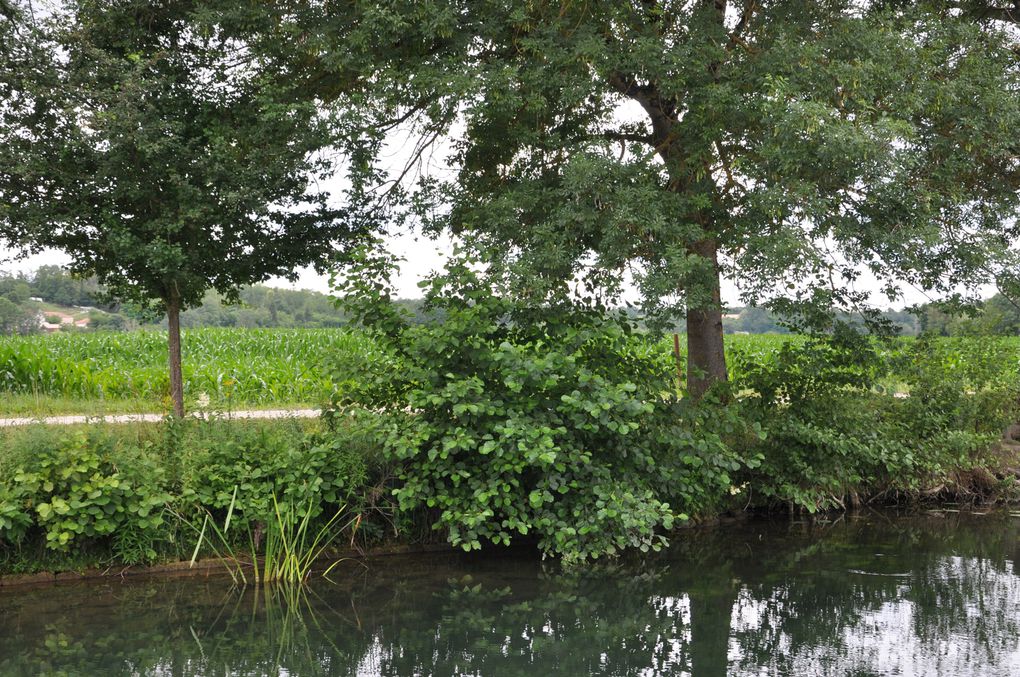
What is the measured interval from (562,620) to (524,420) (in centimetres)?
186

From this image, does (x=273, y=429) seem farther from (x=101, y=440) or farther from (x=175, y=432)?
(x=101, y=440)

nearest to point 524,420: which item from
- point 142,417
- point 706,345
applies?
point 142,417

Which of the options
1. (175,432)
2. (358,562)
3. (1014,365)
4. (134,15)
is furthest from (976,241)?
(134,15)

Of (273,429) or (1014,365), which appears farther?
(1014,365)

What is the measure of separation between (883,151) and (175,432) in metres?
7.51

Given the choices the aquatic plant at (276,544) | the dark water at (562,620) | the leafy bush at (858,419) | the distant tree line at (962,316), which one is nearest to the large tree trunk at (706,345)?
the distant tree line at (962,316)

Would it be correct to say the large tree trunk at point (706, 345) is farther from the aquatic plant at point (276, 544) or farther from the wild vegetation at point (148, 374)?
the aquatic plant at point (276, 544)

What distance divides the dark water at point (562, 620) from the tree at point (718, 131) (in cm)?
244

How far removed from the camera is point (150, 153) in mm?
9844

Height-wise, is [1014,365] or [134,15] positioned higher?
[134,15]

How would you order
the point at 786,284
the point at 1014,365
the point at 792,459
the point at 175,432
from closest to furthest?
the point at 175,432, the point at 786,284, the point at 792,459, the point at 1014,365

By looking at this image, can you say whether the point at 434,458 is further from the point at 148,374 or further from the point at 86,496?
the point at 148,374

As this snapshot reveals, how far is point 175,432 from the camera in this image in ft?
32.3

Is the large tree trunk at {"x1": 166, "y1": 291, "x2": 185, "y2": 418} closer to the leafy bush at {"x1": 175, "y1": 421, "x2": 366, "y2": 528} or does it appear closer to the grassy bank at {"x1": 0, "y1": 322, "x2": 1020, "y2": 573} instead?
the grassy bank at {"x1": 0, "y1": 322, "x2": 1020, "y2": 573}
